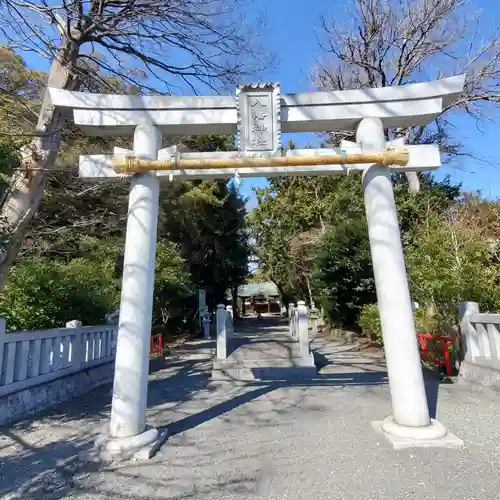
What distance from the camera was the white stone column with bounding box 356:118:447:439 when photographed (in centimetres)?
374

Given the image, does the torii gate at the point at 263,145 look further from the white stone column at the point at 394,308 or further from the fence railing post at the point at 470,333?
the fence railing post at the point at 470,333

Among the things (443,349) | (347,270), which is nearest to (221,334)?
(443,349)

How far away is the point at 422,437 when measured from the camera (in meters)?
3.58

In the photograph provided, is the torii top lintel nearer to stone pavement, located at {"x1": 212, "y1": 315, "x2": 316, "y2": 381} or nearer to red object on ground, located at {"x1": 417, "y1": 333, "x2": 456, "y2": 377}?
red object on ground, located at {"x1": 417, "y1": 333, "x2": 456, "y2": 377}

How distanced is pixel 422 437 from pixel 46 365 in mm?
5002

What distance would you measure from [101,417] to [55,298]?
2953 mm

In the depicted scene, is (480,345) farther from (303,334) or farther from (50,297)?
(50,297)

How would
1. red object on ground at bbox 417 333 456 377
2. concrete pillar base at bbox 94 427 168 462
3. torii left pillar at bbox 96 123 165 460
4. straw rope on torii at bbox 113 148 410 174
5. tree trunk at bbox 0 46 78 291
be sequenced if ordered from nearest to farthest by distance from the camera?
concrete pillar base at bbox 94 427 168 462 → torii left pillar at bbox 96 123 165 460 → straw rope on torii at bbox 113 148 410 174 → tree trunk at bbox 0 46 78 291 → red object on ground at bbox 417 333 456 377

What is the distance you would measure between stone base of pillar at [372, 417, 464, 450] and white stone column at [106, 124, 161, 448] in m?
2.43

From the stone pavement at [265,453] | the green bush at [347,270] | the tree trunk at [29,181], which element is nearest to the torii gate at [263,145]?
the stone pavement at [265,453]

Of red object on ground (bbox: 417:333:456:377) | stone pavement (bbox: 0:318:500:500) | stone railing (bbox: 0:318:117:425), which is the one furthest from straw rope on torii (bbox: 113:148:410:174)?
red object on ground (bbox: 417:333:456:377)

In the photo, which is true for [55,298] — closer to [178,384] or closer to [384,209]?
[178,384]

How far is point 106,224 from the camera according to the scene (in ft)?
34.3

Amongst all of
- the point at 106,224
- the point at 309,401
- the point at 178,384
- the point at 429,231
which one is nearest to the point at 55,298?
the point at 178,384
